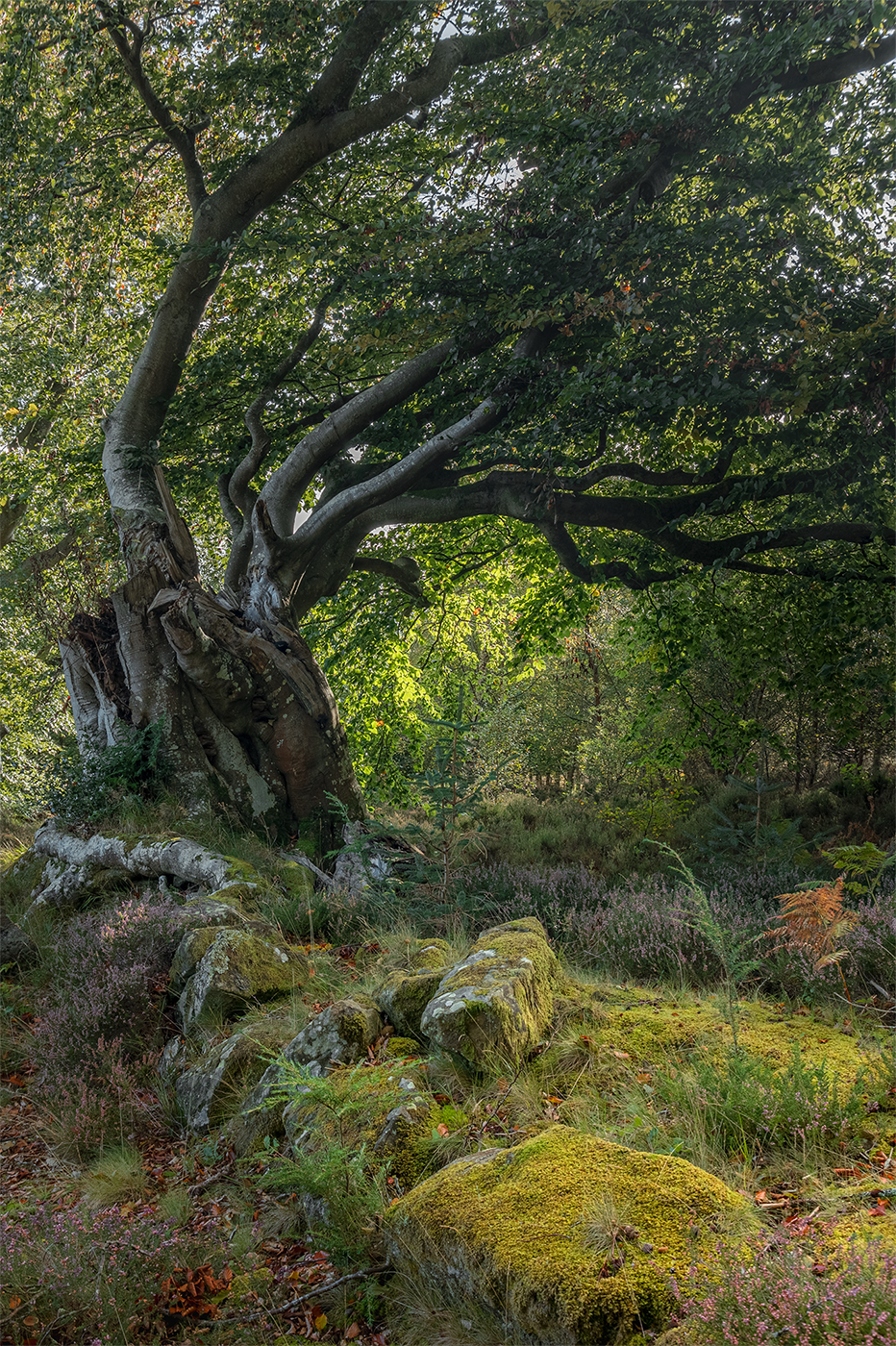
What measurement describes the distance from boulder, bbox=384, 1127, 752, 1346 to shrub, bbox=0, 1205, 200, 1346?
83 cm

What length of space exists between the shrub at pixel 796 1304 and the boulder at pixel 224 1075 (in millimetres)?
2442

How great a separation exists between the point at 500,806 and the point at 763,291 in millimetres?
10394

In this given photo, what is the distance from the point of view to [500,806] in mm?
15633

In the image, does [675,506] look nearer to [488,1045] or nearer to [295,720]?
[295,720]

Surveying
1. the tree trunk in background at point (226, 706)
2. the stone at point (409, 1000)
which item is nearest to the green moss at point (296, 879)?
the tree trunk in background at point (226, 706)

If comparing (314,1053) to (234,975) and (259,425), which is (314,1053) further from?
(259,425)

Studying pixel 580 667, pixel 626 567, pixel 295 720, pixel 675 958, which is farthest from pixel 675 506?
pixel 580 667

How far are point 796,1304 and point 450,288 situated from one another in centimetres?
798

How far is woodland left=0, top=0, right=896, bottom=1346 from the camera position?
2.47m

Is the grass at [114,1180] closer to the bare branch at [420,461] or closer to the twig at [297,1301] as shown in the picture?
the twig at [297,1301]

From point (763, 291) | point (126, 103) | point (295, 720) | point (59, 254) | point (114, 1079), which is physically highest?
point (126, 103)

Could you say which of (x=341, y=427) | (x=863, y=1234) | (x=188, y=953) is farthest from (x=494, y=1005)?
(x=341, y=427)

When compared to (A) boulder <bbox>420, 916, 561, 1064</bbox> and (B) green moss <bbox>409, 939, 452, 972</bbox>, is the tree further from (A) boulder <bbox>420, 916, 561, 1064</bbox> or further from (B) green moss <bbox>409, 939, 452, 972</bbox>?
(A) boulder <bbox>420, 916, 561, 1064</bbox>

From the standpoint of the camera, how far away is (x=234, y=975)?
176 inches
